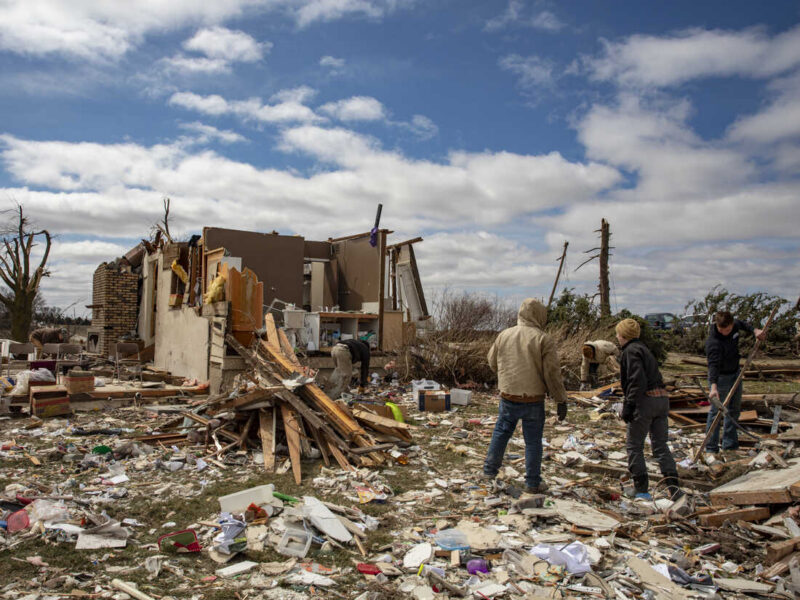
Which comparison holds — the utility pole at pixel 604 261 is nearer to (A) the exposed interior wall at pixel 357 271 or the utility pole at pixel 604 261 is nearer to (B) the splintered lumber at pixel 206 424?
(A) the exposed interior wall at pixel 357 271

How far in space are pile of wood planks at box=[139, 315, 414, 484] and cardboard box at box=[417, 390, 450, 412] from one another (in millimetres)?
2204

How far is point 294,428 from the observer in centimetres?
668

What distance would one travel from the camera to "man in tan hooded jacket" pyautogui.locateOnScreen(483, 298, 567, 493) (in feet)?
17.5

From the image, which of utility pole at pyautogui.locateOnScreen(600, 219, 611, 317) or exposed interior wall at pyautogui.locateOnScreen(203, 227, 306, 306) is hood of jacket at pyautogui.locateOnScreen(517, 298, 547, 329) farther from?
utility pole at pyautogui.locateOnScreen(600, 219, 611, 317)

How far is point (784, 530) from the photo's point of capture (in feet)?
13.9

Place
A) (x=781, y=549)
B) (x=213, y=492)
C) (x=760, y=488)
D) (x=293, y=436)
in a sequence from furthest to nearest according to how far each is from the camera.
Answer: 1. (x=293, y=436)
2. (x=213, y=492)
3. (x=760, y=488)
4. (x=781, y=549)

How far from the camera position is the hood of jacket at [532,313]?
5.56 meters

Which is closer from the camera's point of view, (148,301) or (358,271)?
(358,271)

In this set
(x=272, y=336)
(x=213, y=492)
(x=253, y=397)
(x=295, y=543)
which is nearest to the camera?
(x=295, y=543)

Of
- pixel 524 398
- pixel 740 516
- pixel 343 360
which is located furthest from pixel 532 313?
pixel 343 360

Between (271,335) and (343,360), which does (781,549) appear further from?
(271,335)

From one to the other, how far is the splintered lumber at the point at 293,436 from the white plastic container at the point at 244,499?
2.49 feet

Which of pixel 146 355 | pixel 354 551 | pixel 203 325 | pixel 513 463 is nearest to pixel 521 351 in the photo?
pixel 513 463

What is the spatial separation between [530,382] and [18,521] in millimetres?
4396
